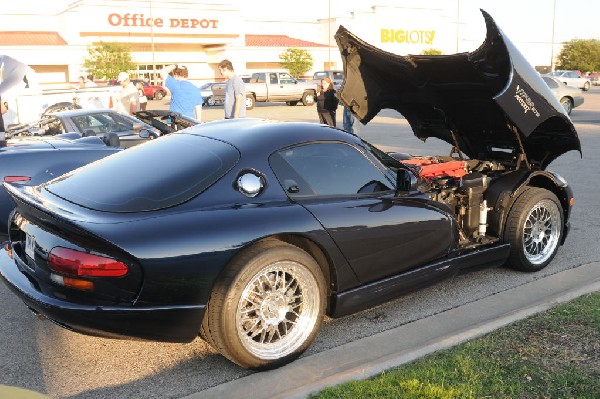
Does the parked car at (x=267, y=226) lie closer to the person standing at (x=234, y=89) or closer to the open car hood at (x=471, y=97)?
the open car hood at (x=471, y=97)

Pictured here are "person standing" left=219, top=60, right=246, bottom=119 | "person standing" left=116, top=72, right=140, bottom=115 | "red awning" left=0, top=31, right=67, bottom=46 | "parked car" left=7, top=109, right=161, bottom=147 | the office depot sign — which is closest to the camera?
"parked car" left=7, top=109, right=161, bottom=147

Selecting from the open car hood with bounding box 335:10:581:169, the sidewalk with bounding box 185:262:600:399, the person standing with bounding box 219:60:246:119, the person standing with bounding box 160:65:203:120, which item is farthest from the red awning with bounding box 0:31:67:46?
the sidewalk with bounding box 185:262:600:399

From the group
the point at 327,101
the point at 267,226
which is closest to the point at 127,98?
the point at 327,101

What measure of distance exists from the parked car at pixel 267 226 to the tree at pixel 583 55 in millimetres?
74124

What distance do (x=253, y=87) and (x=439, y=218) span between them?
27.6 metres

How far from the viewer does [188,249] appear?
3250 millimetres

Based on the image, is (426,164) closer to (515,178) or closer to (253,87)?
(515,178)

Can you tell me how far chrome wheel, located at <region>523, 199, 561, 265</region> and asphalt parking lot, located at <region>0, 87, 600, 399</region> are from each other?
18 centimetres

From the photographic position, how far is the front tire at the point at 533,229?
5168mm

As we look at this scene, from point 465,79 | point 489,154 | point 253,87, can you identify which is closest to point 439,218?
point 465,79

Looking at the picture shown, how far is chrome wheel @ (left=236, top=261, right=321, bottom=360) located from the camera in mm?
3514

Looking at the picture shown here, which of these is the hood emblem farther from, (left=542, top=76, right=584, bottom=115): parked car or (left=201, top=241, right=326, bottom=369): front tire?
(left=542, top=76, right=584, bottom=115): parked car

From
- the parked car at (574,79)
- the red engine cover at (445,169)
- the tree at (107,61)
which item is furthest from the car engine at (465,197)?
the tree at (107,61)

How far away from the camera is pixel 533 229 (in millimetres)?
5375
